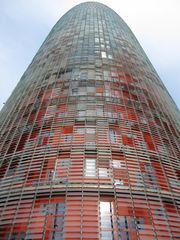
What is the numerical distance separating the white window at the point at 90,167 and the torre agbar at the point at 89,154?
0.05 metres

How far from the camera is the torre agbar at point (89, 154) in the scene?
1293cm

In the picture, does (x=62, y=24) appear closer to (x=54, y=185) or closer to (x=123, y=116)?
(x=123, y=116)

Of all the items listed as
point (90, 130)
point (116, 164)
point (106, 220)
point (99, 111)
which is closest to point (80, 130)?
point (90, 130)

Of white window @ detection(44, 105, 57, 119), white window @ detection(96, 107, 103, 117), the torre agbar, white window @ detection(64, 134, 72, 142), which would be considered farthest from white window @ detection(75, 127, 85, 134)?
white window @ detection(44, 105, 57, 119)

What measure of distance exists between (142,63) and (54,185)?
1935cm

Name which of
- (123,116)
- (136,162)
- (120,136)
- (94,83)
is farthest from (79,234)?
(94,83)

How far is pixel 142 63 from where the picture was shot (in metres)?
30.5

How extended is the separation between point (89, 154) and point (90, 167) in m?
0.94

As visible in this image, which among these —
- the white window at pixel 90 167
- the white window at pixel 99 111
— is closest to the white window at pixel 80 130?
the white window at pixel 99 111

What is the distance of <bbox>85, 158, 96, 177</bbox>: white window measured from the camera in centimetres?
1532

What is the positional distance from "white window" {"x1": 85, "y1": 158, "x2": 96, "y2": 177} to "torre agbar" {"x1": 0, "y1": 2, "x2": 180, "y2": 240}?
51 mm

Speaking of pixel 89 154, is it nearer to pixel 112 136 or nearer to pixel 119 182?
pixel 112 136

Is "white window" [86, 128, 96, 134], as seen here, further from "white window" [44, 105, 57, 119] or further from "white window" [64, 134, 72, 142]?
"white window" [44, 105, 57, 119]

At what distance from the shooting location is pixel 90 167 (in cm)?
1584
